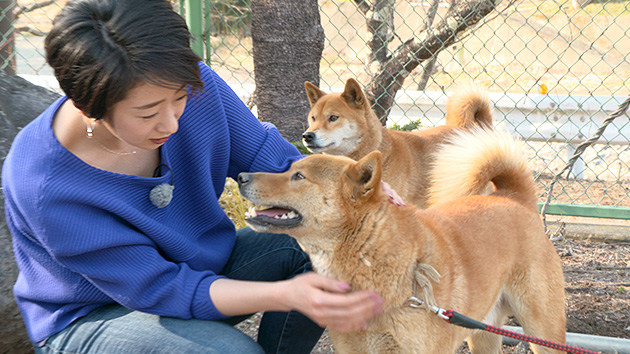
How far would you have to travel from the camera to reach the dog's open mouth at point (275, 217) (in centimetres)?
186

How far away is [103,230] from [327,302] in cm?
65

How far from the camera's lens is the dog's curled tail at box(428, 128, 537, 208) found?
97.8 inches

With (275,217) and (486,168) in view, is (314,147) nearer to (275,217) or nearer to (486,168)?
(486,168)

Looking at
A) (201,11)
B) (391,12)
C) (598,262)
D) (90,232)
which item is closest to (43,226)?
(90,232)

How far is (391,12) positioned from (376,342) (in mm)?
3487

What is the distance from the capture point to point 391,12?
4.77 meters

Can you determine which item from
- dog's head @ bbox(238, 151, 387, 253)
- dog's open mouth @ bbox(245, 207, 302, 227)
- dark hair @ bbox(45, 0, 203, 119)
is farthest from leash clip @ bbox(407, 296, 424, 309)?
dark hair @ bbox(45, 0, 203, 119)

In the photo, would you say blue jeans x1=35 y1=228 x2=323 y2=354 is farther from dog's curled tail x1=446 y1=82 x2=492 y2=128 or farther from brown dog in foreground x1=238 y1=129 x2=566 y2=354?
dog's curled tail x1=446 y1=82 x2=492 y2=128

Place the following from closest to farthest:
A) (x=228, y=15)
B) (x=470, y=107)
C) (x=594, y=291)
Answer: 1. (x=594, y=291)
2. (x=470, y=107)
3. (x=228, y=15)

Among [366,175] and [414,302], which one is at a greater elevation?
[366,175]

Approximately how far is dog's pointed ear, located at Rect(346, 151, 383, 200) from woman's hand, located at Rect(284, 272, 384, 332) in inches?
12.8

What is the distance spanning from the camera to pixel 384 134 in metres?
4.06

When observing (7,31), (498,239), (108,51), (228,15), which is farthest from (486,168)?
(228,15)

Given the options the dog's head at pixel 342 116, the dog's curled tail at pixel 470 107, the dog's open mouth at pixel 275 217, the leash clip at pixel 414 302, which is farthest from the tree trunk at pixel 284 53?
the leash clip at pixel 414 302
